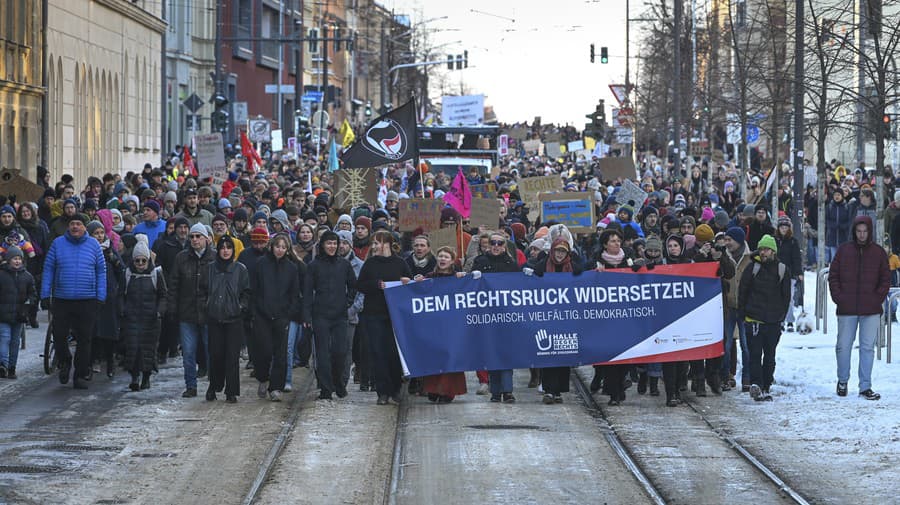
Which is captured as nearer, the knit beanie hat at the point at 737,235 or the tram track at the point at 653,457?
the tram track at the point at 653,457

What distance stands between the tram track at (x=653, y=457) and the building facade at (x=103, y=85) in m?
25.8

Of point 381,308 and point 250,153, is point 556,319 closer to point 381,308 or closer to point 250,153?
point 381,308

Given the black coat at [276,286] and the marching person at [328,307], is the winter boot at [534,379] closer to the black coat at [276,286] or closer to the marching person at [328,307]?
the marching person at [328,307]

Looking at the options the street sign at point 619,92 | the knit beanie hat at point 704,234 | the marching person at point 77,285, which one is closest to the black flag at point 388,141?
the knit beanie hat at point 704,234

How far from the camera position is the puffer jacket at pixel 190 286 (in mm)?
16453

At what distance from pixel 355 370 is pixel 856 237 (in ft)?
17.2

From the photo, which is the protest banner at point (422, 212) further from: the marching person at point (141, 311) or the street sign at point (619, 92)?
the street sign at point (619, 92)

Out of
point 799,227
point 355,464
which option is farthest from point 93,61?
point 355,464

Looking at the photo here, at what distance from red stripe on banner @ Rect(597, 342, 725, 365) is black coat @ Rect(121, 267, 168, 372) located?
441 cm

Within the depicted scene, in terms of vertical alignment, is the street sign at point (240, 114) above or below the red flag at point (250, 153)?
above

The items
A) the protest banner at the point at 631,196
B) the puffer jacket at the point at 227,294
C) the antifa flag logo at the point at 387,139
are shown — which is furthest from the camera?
the protest banner at the point at 631,196

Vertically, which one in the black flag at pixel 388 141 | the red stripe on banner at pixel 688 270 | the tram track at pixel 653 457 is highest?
the black flag at pixel 388 141

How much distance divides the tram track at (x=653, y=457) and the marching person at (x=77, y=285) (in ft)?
16.1

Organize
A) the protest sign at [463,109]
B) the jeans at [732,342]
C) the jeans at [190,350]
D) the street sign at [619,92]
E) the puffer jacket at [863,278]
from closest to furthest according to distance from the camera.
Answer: the puffer jacket at [863,278]
the jeans at [190,350]
the jeans at [732,342]
the street sign at [619,92]
the protest sign at [463,109]
